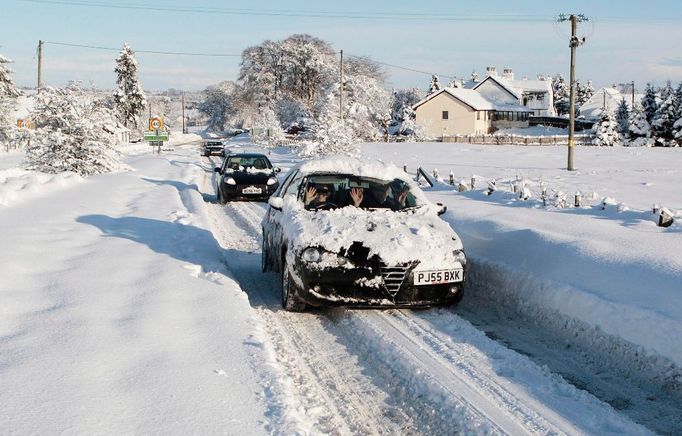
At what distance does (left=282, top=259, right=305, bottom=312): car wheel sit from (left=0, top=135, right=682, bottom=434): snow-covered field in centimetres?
11

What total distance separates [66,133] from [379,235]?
2268 centimetres

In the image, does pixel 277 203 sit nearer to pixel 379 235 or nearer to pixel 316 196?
pixel 316 196

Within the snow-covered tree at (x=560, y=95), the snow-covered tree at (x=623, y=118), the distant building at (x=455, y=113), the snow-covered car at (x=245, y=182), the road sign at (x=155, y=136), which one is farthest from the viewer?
the snow-covered tree at (x=560, y=95)

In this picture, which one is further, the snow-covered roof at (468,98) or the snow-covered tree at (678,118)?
the snow-covered roof at (468,98)

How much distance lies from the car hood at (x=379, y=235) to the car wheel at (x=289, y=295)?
370 millimetres

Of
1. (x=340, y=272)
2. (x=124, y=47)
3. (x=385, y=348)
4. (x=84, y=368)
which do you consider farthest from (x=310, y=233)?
(x=124, y=47)

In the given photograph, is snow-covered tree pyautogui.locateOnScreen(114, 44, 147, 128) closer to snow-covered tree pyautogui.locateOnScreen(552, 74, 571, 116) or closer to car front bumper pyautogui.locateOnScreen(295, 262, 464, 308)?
snow-covered tree pyautogui.locateOnScreen(552, 74, 571, 116)

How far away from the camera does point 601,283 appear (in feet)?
22.6

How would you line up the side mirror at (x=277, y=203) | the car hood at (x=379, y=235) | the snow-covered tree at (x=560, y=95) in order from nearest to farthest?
the car hood at (x=379, y=235)
the side mirror at (x=277, y=203)
the snow-covered tree at (x=560, y=95)

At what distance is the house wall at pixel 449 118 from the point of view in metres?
85.4

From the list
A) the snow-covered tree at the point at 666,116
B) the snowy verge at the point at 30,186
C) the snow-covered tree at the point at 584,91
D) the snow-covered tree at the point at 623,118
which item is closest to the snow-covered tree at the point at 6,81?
the snowy verge at the point at 30,186

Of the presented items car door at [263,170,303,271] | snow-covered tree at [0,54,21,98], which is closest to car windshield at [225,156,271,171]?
car door at [263,170,303,271]

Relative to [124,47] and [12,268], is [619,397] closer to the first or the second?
[12,268]

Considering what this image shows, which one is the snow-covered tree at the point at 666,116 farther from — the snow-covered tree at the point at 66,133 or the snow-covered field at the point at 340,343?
the snow-covered field at the point at 340,343
